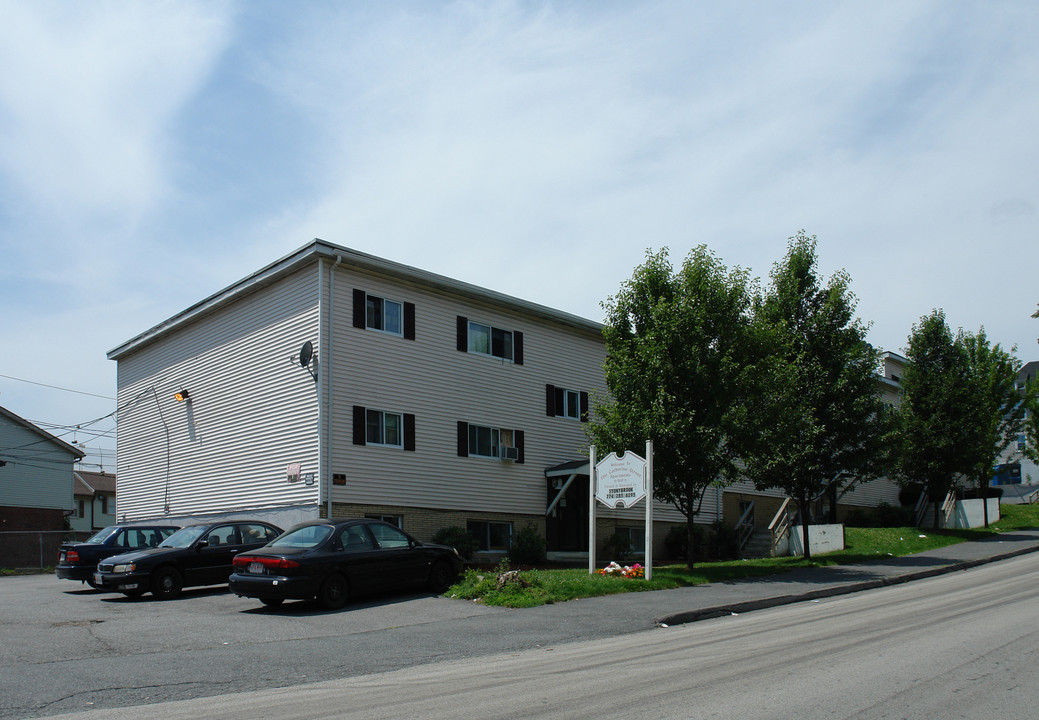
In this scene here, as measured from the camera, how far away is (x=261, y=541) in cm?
1797

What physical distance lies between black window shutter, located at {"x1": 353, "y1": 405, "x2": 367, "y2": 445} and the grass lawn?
184 inches

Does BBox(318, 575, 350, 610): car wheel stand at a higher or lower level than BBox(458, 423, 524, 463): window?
lower

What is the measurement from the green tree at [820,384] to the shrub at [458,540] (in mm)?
7570

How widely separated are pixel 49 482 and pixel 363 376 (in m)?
34.2

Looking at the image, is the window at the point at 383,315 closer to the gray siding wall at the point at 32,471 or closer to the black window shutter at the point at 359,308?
the black window shutter at the point at 359,308

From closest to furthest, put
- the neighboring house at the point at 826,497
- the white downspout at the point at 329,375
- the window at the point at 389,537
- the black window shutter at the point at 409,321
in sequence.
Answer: the window at the point at 389,537 → the white downspout at the point at 329,375 → the black window shutter at the point at 409,321 → the neighboring house at the point at 826,497

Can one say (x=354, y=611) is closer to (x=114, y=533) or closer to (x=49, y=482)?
(x=114, y=533)

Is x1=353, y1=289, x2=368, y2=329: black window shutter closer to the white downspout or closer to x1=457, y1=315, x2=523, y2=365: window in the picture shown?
the white downspout

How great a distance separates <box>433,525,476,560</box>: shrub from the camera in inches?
866

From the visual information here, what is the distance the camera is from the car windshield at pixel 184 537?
17.2 m

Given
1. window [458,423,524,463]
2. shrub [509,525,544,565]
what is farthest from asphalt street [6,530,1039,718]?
window [458,423,524,463]

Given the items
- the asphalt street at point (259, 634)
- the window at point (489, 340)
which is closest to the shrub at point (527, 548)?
the window at point (489, 340)

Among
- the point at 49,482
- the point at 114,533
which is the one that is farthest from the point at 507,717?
the point at 49,482

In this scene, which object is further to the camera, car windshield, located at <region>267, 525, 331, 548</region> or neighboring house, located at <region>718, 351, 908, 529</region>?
neighboring house, located at <region>718, 351, 908, 529</region>
